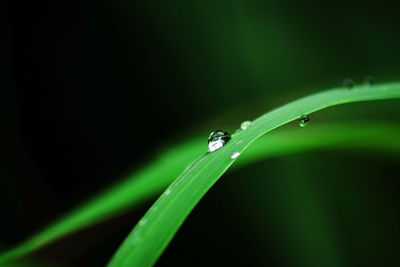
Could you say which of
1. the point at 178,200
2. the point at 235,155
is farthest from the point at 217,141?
the point at 178,200

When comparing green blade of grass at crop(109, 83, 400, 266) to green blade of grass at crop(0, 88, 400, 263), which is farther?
green blade of grass at crop(0, 88, 400, 263)

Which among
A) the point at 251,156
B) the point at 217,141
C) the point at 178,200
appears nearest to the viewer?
the point at 178,200

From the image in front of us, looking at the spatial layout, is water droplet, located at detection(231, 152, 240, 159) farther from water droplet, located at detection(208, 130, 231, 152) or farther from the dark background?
the dark background

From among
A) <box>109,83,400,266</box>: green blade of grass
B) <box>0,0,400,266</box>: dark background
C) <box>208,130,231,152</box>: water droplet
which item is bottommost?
<box>109,83,400,266</box>: green blade of grass

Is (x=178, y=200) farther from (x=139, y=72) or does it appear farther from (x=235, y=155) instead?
(x=139, y=72)

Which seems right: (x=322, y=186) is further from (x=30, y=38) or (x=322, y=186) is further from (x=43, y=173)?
(x=30, y=38)

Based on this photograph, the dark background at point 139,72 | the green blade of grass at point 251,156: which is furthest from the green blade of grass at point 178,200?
the dark background at point 139,72

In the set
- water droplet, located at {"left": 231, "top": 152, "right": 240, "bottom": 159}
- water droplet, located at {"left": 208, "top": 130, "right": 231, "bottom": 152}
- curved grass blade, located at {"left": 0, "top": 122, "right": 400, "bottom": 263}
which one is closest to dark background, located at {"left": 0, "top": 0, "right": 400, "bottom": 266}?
curved grass blade, located at {"left": 0, "top": 122, "right": 400, "bottom": 263}

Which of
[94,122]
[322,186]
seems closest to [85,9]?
[94,122]

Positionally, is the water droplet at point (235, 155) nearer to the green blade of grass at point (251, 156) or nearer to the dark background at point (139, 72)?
the green blade of grass at point (251, 156)
